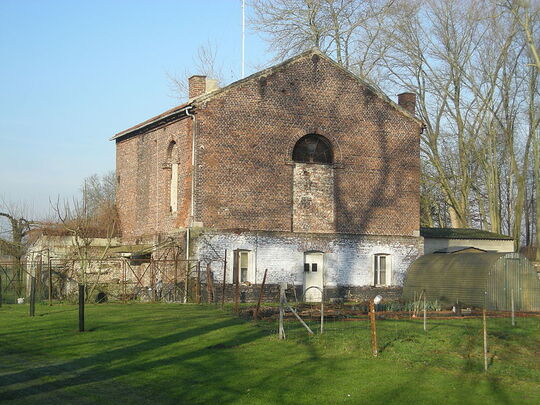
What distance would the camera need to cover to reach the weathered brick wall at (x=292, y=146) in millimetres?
33188

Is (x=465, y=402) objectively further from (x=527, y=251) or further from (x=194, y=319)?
(x=527, y=251)

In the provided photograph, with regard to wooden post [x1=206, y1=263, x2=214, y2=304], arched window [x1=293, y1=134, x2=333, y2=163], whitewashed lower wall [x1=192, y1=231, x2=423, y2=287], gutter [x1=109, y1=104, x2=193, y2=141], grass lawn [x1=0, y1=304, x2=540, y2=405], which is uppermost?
gutter [x1=109, y1=104, x2=193, y2=141]

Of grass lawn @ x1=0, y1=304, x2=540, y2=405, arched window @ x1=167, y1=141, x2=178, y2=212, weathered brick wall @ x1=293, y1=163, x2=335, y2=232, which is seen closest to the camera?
grass lawn @ x1=0, y1=304, x2=540, y2=405

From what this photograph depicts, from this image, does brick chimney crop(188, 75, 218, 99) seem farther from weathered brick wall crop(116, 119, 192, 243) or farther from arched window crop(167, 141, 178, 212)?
arched window crop(167, 141, 178, 212)

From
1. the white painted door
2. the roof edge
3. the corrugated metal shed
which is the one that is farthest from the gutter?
the corrugated metal shed

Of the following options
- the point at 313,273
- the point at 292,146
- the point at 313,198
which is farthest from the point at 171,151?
the point at 313,273

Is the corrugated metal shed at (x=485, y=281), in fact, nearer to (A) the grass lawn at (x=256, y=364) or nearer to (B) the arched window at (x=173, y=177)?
(A) the grass lawn at (x=256, y=364)

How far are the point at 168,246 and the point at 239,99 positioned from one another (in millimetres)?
6684

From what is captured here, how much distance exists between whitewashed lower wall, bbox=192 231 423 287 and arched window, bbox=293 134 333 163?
3.25 metres

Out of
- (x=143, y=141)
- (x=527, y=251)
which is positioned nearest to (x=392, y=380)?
(x=143, y=141)

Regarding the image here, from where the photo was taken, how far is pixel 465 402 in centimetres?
1317

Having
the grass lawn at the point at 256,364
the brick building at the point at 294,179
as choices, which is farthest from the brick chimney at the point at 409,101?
the grass lawn at the point at 256,364

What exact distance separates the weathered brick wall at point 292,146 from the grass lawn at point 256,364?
34.5 ft

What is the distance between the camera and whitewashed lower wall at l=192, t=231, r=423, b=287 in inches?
1291
